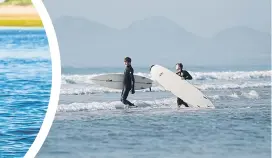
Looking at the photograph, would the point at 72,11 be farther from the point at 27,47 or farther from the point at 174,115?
the point at 174,115

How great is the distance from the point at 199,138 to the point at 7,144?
1601 millimetres

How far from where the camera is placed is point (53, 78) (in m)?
4.92

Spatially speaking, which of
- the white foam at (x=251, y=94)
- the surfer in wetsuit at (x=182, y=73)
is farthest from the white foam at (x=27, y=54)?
the white foam at (x=251, y=94)

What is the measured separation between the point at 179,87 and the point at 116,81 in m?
0.54

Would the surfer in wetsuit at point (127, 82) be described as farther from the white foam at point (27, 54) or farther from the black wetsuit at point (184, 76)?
the white foam at point (27, 54)

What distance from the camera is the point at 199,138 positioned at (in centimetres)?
477

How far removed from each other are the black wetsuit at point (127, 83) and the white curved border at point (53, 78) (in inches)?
21.6

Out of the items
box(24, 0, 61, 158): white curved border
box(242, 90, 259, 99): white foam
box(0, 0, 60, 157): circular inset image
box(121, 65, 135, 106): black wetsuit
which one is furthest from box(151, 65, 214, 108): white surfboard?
box(0, 0, 60, 157): circular inset image

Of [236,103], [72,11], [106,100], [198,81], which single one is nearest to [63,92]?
[106,100]

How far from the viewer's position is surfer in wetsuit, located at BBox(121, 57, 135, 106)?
16.2 feet

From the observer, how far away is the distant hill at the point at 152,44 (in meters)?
4.88

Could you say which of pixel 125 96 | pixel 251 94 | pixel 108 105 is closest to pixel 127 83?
pixel 125 96

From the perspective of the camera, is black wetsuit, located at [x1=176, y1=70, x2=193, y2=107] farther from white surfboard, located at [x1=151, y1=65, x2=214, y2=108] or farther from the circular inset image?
the circular inset image

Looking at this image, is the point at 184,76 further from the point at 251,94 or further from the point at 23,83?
the point at 23,83
